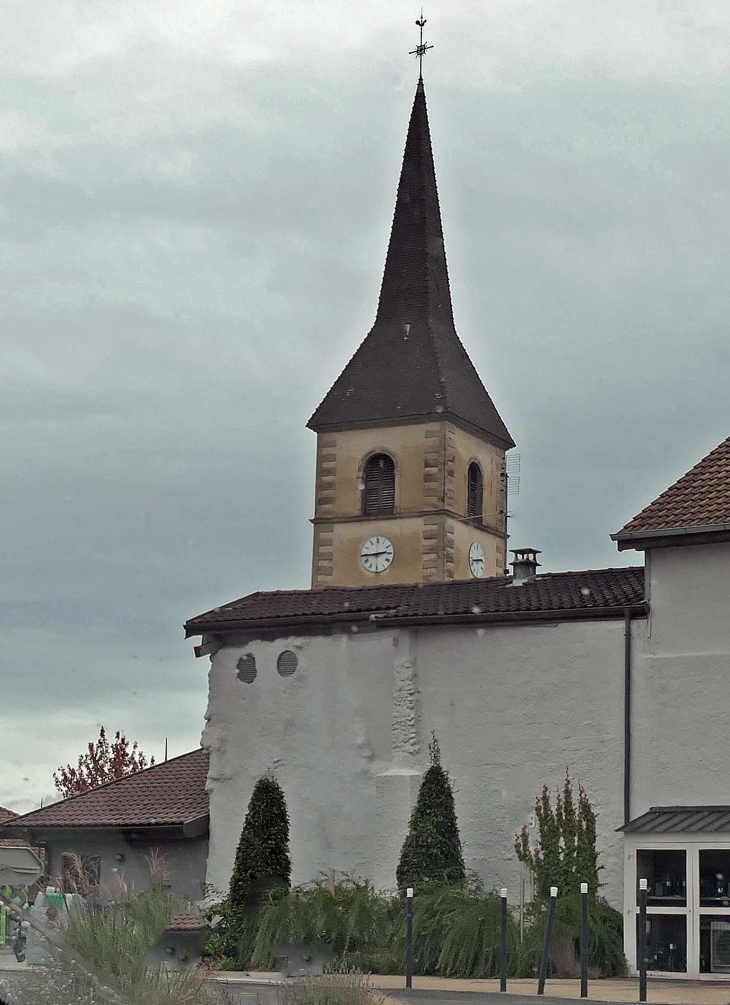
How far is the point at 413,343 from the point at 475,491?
585cm

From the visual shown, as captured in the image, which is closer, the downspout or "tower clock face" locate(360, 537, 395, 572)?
the downspout

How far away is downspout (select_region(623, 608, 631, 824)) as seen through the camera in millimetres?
25156

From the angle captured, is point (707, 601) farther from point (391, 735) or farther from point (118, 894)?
point (118, 894)

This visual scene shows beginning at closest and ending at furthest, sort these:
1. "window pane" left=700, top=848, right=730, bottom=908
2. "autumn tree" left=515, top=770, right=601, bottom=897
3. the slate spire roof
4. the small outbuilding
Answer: "window pane" left=700, top=848, right=730, bottom=908 → "autumn tree" left=515, top=770, right=601, bottom=897 → the small outbuilding → the slate spire roof

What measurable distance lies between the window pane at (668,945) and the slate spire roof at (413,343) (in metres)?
35.9

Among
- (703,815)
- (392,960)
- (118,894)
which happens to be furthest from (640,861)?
(118,894)

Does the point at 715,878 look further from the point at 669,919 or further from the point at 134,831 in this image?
the point at 134,831

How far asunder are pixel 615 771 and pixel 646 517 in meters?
3.91

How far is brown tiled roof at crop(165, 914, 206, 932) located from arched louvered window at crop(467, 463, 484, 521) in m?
38.5

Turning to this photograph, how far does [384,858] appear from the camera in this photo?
2705cm

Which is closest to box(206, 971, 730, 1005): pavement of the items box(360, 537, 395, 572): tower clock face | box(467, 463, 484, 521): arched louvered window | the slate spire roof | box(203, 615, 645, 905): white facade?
box(203, 615, 645, 905): white facade

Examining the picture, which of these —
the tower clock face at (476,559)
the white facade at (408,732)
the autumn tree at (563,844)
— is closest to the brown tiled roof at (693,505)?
the white facade at (408,732)

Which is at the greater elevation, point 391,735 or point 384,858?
point 391,735

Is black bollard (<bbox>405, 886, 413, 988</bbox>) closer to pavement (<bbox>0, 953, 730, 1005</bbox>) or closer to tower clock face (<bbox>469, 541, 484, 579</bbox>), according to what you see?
pavement (<bbox>0, 953, 730, 1005</bbox>)
